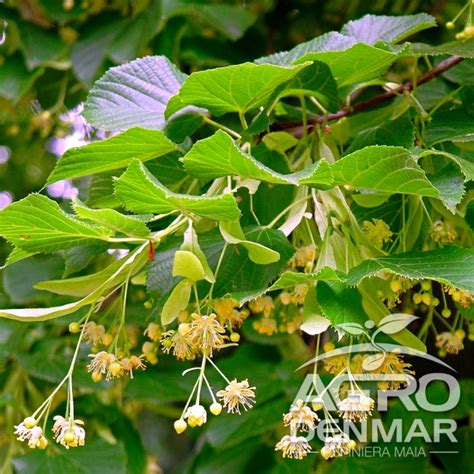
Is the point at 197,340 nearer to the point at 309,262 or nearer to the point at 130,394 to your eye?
the point at 309,262

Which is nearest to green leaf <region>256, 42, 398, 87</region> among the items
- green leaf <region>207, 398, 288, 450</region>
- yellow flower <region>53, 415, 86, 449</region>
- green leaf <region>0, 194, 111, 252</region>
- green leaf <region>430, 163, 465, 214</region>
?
green leaf <region>430, 163, 465, 214</region>

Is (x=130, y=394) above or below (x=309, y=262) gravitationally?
below

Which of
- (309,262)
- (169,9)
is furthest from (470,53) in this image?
(169,9)

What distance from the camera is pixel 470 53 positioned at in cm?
58

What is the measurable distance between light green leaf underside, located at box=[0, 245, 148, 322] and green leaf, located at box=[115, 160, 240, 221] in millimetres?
45

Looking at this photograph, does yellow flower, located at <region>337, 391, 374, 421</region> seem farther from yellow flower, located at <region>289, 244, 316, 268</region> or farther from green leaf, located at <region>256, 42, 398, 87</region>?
green leaf, located at <region>256, 42, 398, 87</region>

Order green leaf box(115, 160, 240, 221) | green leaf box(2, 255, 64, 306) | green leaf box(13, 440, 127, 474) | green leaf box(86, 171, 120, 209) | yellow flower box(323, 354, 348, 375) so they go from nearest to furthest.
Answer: green leaf box(115, 160, 240, 221) → yellow flower box(323, 354, 348, 375) → green leaf box(86, 171, 120, 209) → green leaf box(13, 440, 127, 474) → green leaf box(2, 255, 64, 306)

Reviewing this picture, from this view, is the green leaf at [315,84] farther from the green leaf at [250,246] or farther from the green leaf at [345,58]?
the green leaf at [250,246]

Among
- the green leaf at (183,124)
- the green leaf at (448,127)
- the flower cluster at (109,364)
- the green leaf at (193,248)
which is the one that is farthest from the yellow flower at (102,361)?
the green leaf at (448,127)

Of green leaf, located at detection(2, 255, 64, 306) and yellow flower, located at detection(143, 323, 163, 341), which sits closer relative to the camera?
yellow flower, located at detection(143, 323, 163, 341)

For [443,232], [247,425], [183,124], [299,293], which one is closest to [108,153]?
[183,124]

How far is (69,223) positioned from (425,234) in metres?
0.30

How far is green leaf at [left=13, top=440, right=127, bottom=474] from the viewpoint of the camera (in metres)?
0.84

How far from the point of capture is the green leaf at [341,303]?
0.46m
